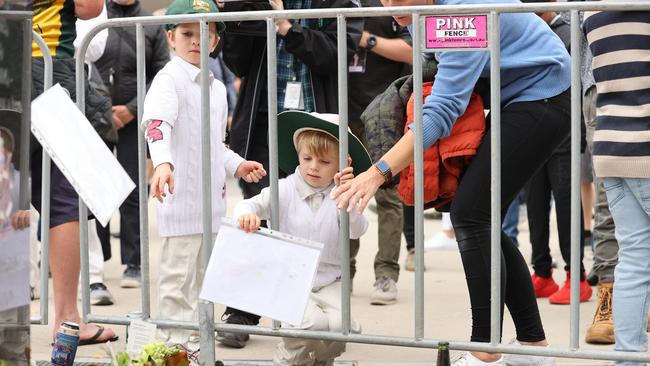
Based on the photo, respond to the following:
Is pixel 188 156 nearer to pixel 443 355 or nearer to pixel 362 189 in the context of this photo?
pixel 362 189

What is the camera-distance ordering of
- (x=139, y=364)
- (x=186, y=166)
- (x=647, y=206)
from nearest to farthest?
(x=139, y=364) → (x=647, y=206) → (x=186, y=166)

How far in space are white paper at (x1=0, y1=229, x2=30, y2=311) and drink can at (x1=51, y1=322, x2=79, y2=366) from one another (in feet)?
4.10

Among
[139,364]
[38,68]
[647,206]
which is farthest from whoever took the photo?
[38,68]

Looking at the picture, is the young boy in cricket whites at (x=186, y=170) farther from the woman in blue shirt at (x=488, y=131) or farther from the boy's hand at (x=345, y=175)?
the woman in blue shirt at (x=488, y=131)

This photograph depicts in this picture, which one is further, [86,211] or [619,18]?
[86,211]

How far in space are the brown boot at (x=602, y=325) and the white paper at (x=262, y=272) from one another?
1.75m

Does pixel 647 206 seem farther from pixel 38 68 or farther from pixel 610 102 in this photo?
pixel 38 68

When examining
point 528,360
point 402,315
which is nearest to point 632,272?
point 528,360

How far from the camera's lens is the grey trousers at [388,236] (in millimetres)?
6812

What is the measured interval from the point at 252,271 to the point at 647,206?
55.3 inches

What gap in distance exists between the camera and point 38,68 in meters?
5.34

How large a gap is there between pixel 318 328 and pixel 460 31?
1.23 m

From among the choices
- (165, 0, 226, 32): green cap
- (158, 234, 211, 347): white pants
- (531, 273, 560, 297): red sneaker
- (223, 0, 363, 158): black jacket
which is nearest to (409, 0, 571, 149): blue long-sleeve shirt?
(165, 0, 226, 32): green cap

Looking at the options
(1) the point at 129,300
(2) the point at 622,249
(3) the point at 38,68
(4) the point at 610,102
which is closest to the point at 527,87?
(4) the point at 610,102
